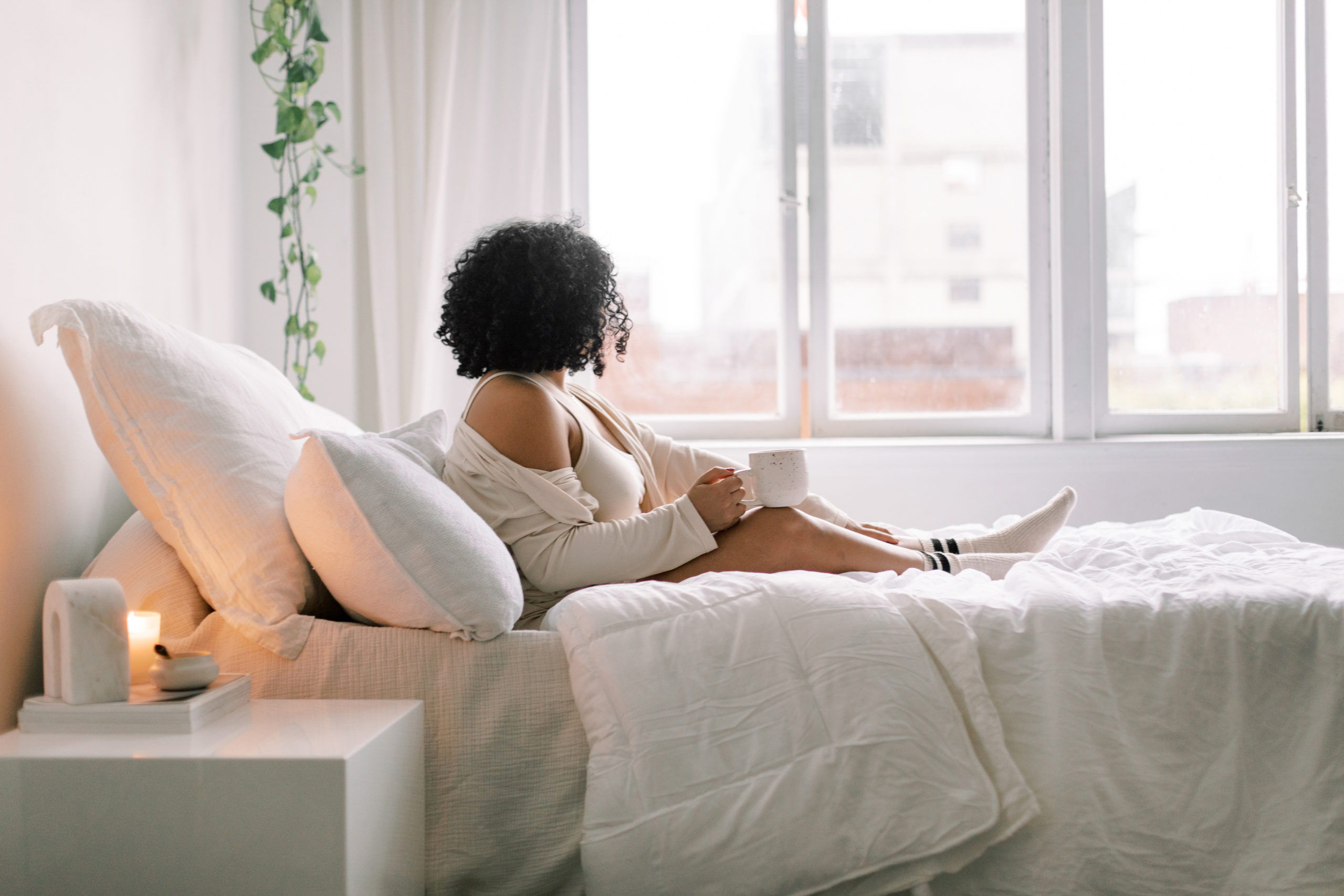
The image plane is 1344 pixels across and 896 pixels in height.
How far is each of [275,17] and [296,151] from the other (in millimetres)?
431

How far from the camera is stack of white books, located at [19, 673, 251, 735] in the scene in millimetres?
961

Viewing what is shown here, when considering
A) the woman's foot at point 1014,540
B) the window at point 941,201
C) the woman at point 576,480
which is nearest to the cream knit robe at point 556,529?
the woman at point 576,480

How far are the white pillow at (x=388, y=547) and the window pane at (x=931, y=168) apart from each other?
79.9 inches

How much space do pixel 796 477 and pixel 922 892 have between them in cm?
73

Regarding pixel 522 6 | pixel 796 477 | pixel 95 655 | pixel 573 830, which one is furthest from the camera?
pixel 522 6

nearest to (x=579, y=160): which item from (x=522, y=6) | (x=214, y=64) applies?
(x=522, y=6)

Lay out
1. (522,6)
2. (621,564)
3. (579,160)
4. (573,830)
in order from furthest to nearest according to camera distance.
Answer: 1. (579,160)
2. (522,6)
3. (621,564)
4. (573,830)

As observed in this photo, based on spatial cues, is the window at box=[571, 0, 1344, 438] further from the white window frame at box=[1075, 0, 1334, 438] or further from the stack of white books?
the stack of white books

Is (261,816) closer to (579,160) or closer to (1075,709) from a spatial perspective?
(1075,709)

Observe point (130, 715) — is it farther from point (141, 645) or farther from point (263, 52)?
point (263, 52)

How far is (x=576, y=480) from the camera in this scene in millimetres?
1558

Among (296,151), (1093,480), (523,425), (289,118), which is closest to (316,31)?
(289,118)

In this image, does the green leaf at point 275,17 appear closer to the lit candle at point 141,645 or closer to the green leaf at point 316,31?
the green leaf at point 316,31

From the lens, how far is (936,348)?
297cm
